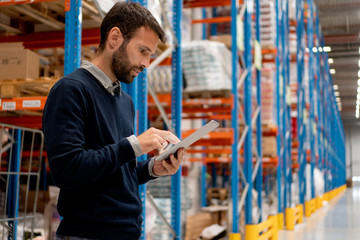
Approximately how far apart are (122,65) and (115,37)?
0.37 feet

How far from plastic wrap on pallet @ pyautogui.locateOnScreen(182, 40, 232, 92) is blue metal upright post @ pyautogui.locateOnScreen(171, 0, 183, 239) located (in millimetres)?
1348

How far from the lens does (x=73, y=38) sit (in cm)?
296

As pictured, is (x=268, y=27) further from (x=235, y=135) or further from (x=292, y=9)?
(x=235, y=135)

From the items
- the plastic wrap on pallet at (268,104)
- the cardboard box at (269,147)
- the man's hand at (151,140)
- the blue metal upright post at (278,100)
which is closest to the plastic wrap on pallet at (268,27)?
the blue metal upright post at (278,100)

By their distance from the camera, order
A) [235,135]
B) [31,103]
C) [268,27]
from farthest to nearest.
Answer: [268,27], [235,135], [31,103]

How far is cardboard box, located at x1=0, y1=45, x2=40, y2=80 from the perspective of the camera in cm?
344

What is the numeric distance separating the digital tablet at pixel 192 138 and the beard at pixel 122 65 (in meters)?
0.34

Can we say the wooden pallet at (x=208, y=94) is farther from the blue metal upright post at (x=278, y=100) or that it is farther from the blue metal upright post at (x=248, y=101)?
the blue metal upright post at (x=278, y=100)

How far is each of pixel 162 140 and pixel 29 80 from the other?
6.21ft

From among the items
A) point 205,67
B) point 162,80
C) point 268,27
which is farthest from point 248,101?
point 268,27

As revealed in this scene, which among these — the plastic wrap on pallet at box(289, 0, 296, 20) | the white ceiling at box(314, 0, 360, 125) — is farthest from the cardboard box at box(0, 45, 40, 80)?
the white ceiling at box(314, 0, 360, 125)

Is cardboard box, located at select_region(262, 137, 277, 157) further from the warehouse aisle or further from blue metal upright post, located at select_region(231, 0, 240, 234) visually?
blue metal upright post, located at select_region(231, 0, 240, 234)

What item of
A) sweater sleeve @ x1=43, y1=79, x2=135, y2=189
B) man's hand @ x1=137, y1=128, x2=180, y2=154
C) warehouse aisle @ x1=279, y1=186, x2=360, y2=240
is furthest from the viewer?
warehouse aisle @ x1=279, y1=186, x2=360, y2=240

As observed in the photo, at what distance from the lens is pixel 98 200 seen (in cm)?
178
